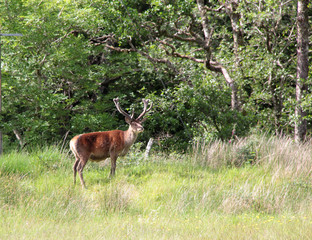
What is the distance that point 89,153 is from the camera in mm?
8984

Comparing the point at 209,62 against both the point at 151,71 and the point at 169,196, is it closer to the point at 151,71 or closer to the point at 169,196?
the point at 151,71

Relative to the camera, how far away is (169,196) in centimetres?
816

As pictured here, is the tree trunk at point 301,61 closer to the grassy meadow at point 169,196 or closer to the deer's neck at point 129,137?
the grassy meadow at point 169,196

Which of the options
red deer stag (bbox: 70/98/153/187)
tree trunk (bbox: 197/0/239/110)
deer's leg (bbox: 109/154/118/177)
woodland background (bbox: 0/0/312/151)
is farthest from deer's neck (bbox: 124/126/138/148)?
tree trunk (bbox: 197/0/239/110)

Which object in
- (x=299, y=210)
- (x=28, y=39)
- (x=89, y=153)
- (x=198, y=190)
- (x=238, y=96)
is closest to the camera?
(x=299, y=210)

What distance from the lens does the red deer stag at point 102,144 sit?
891cm

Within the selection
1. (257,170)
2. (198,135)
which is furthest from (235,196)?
(198,135)

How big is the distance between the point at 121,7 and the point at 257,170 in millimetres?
6647

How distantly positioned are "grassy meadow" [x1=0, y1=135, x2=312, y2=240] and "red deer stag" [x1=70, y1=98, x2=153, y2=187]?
48cm

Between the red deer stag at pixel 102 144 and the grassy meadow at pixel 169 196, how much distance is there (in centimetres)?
48

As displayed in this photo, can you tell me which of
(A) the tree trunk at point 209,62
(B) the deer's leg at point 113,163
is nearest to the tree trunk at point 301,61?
(A) the tree trunk at point 209,62

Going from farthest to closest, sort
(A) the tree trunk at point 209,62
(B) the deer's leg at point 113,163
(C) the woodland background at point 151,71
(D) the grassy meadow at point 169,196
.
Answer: (A) the tree trunk at point 209,62, (C) the woodland background at point 151,71, (B) the deer's leg at point 113,163, (D) the grassy meadow at point 169,196

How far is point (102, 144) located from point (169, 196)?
6.14 feet

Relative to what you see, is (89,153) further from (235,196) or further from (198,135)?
(198,135)
